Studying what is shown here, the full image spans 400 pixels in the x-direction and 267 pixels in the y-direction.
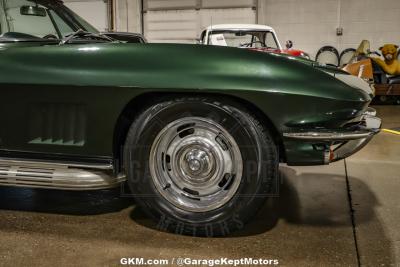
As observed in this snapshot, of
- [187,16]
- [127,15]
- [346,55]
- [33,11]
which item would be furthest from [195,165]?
[127,15]

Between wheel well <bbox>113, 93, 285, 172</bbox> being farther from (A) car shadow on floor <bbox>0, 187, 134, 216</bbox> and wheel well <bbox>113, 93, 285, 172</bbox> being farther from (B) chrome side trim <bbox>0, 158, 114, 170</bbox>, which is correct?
(A) car shadow on floor <bbox>0, 187, 134, 216</bbox>

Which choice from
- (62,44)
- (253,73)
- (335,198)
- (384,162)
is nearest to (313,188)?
(335,198)

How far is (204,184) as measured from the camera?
89.1 inches

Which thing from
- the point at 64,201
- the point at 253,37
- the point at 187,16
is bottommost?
the point at 64,201

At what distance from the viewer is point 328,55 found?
1294 centimetres

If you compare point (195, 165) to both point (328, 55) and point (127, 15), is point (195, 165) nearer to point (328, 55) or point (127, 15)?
point (328, 55)

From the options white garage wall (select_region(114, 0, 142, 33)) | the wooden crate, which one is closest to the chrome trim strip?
the wooden crate

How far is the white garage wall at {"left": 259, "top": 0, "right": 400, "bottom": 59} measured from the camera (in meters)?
12.5

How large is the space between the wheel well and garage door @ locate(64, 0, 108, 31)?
40.4 ft

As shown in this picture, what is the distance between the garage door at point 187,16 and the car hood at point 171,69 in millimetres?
11355

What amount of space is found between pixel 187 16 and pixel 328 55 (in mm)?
4501

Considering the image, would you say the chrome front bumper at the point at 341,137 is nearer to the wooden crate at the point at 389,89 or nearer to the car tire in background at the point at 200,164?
the car tire in background at the point at 200,164

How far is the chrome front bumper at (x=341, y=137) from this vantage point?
80.0 inches

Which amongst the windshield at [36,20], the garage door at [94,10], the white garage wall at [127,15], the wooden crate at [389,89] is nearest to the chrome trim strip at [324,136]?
the windshield at [36,20]
